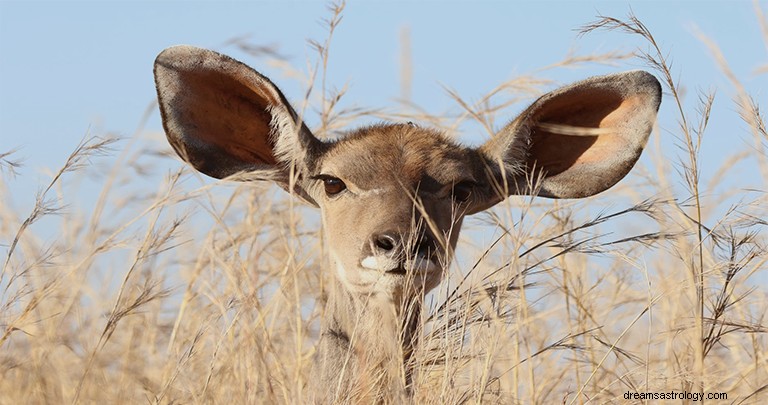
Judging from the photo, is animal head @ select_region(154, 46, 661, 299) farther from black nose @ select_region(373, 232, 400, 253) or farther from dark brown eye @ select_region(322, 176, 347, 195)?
black nose @ select_region(373, 232, 400, 253)

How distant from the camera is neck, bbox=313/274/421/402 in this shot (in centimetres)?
494

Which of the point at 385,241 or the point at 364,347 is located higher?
the point at 385,241

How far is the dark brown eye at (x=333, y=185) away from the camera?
5918 mm

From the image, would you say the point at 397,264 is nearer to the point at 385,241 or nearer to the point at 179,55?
the point at 385,241

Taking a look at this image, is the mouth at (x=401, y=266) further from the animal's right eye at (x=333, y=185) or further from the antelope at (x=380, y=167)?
the animal's right eye at (x=333, y=185)

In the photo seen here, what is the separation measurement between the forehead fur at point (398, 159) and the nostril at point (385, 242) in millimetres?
649

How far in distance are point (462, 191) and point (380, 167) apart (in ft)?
1.45

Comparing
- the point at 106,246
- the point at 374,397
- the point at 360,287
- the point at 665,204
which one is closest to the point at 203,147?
the point at 106,246

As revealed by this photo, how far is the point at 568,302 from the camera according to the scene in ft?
21.6

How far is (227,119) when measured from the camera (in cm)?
630

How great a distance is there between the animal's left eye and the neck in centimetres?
71

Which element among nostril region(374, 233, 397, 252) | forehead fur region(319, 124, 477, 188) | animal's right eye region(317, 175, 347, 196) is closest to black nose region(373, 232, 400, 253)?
nostril region(374, 233, 397, 252)

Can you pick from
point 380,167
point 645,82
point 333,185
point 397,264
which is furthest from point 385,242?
point 645,82

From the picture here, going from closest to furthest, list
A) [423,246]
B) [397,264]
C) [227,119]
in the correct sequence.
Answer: [397,264]
[423,246]
[227,119]
